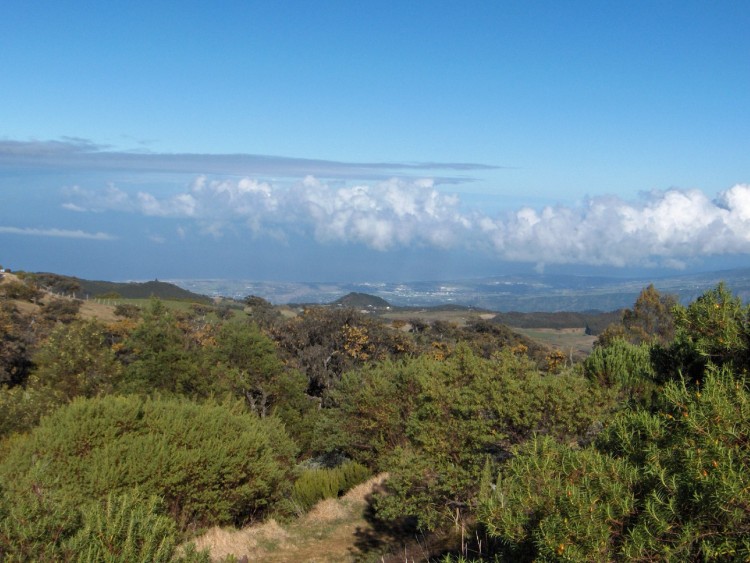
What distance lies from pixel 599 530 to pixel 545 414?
8.89m

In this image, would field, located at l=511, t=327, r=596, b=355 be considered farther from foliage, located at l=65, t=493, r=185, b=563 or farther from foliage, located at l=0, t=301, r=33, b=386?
foliage, located at l=65, t=493, r=185, b=563

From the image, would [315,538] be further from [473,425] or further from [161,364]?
[161,364]

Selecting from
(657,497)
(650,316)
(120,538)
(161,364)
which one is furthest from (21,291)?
(657,497)

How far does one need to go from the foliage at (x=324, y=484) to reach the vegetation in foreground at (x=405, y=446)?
2.7 inches

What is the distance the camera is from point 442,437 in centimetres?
1399

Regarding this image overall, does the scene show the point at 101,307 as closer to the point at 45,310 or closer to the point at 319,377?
the point at 45,310

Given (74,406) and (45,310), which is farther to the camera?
(45,310)

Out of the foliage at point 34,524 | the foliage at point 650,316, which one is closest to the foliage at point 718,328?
the foliage at point 34,524

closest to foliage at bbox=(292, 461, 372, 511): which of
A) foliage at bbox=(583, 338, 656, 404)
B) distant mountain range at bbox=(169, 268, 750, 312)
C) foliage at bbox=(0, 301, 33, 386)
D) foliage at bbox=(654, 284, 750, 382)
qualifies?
foliage at bbox=(583, 338, 656, 404)

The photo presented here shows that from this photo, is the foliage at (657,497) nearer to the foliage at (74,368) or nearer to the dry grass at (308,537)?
the dry grass at (308,537)

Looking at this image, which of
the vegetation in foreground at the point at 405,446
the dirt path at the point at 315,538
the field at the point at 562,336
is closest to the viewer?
the vegetation in foreground at the point at 405,446

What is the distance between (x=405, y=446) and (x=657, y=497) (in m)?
14.3

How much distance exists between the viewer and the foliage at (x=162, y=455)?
46.9 ft

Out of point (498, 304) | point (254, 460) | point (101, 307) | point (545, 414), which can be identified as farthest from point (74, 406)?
point (498, 304)
